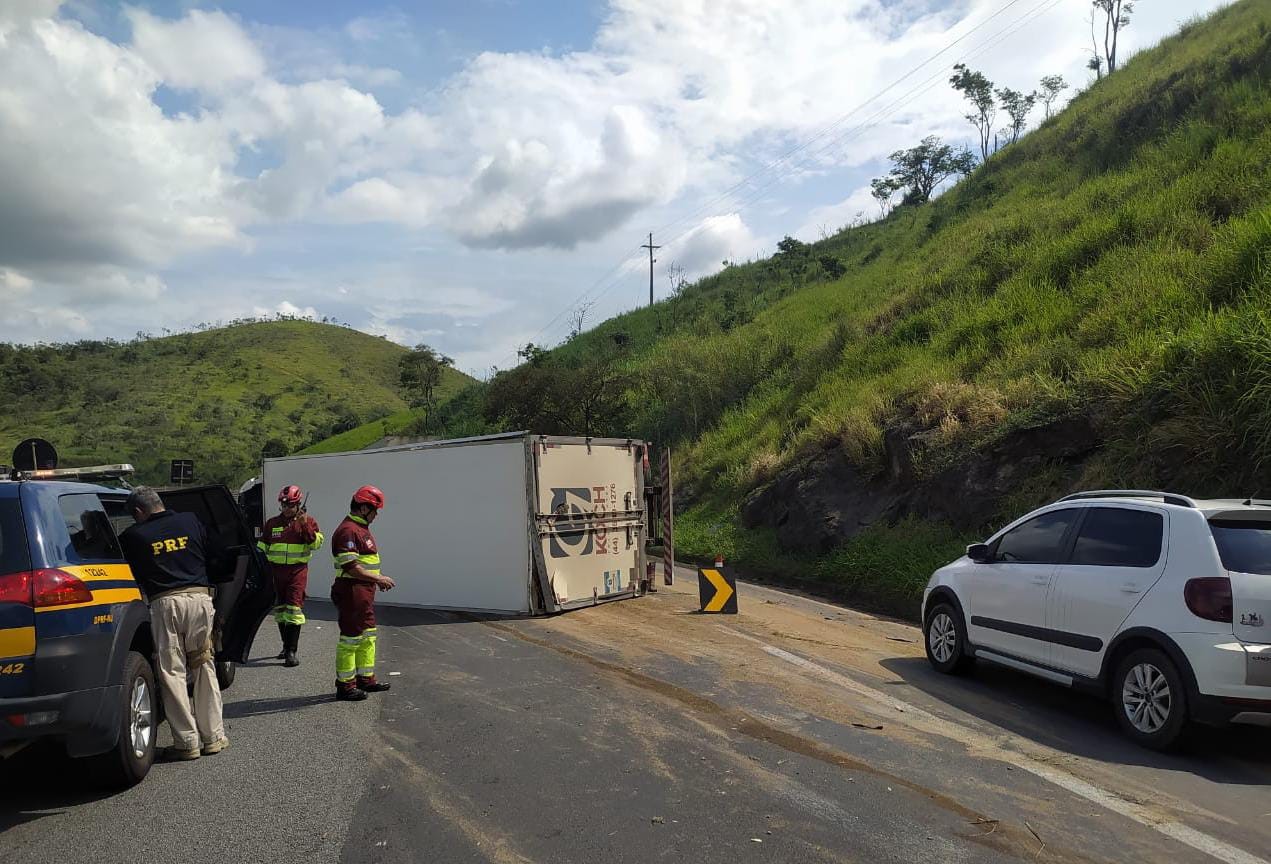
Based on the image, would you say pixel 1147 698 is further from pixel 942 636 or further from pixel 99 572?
pixel 99 572

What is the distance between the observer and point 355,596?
7332 millimetres

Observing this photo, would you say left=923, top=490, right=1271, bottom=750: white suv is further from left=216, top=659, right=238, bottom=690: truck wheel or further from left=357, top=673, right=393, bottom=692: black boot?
left=216, top=659, right=238, bottom=690: truck wheel

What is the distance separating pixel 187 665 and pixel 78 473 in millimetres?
2301

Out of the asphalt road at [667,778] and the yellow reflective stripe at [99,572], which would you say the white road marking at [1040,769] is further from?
the yellow reflective stripe at [99,572]

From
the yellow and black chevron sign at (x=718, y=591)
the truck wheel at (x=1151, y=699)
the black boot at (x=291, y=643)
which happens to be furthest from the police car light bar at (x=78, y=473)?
the truck wheel at (x=1151, y=699)

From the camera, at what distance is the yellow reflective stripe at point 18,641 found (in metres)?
4.45

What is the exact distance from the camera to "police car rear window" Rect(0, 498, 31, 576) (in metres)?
4.59

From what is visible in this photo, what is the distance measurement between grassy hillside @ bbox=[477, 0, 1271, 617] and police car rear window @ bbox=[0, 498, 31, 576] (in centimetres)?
1100

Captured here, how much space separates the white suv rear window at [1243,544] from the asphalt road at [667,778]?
50.5 inches

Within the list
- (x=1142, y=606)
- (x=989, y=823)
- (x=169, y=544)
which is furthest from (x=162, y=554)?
(x=1142, y=606)


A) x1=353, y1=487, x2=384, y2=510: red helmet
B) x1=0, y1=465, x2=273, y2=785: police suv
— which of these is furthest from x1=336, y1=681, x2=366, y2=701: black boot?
x1=0, y1=465, x2=273, y2=785: police suv

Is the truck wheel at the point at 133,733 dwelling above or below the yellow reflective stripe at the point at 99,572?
below

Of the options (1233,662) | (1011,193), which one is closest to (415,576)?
(1233,662)

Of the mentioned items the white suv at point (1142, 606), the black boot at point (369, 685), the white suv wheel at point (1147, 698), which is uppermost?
the white suv at point (1142, 606)
